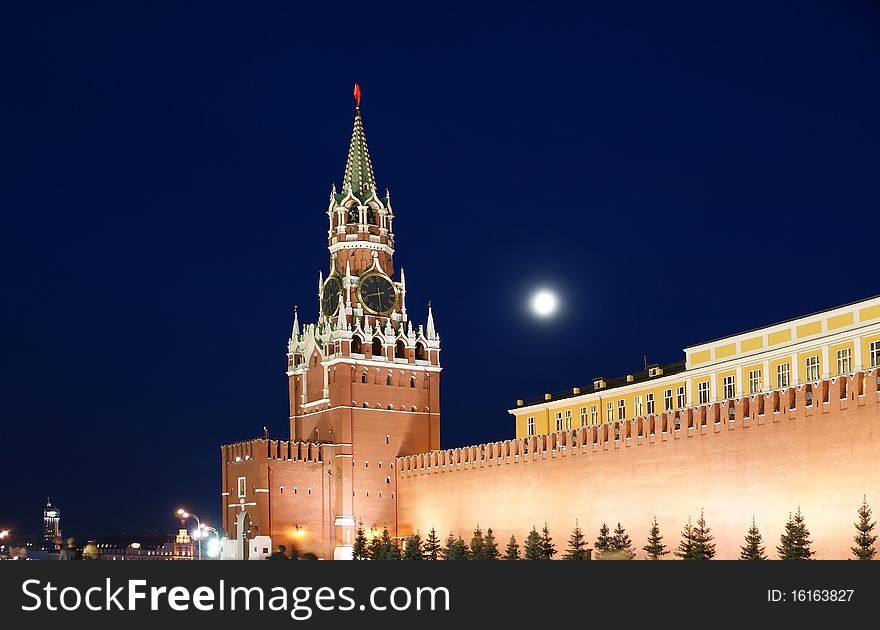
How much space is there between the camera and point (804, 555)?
1777 inches

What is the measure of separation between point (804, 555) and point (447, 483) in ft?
109

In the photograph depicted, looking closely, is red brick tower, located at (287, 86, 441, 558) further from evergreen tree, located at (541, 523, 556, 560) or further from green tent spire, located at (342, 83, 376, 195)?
evergreen tree, located at (541, 523, 556, 560)

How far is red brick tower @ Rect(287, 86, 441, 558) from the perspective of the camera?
79.9 metres

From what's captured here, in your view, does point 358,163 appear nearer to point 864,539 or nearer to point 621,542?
point 621,542

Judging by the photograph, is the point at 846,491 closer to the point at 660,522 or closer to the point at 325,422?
the point at 660,522

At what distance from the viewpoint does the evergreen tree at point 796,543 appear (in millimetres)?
45094

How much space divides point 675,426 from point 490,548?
12.2m

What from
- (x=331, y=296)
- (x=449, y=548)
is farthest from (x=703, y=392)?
(x=331, y=296)

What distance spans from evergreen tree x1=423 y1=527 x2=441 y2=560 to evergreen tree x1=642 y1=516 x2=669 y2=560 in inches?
618

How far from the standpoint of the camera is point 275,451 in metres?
77.6

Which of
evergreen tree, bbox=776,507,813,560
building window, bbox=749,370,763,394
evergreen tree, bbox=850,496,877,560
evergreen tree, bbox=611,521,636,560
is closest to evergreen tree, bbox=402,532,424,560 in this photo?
evergreen tree, bbox=611,521,636,560

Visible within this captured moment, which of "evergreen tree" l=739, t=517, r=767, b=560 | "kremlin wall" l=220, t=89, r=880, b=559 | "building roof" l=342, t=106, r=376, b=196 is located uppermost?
"building roof" l=342, t=106, r=376, b=196

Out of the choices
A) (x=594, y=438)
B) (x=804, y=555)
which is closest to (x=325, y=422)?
(x=594, y=438)

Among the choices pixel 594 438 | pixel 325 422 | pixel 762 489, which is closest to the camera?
pixel 762 489
